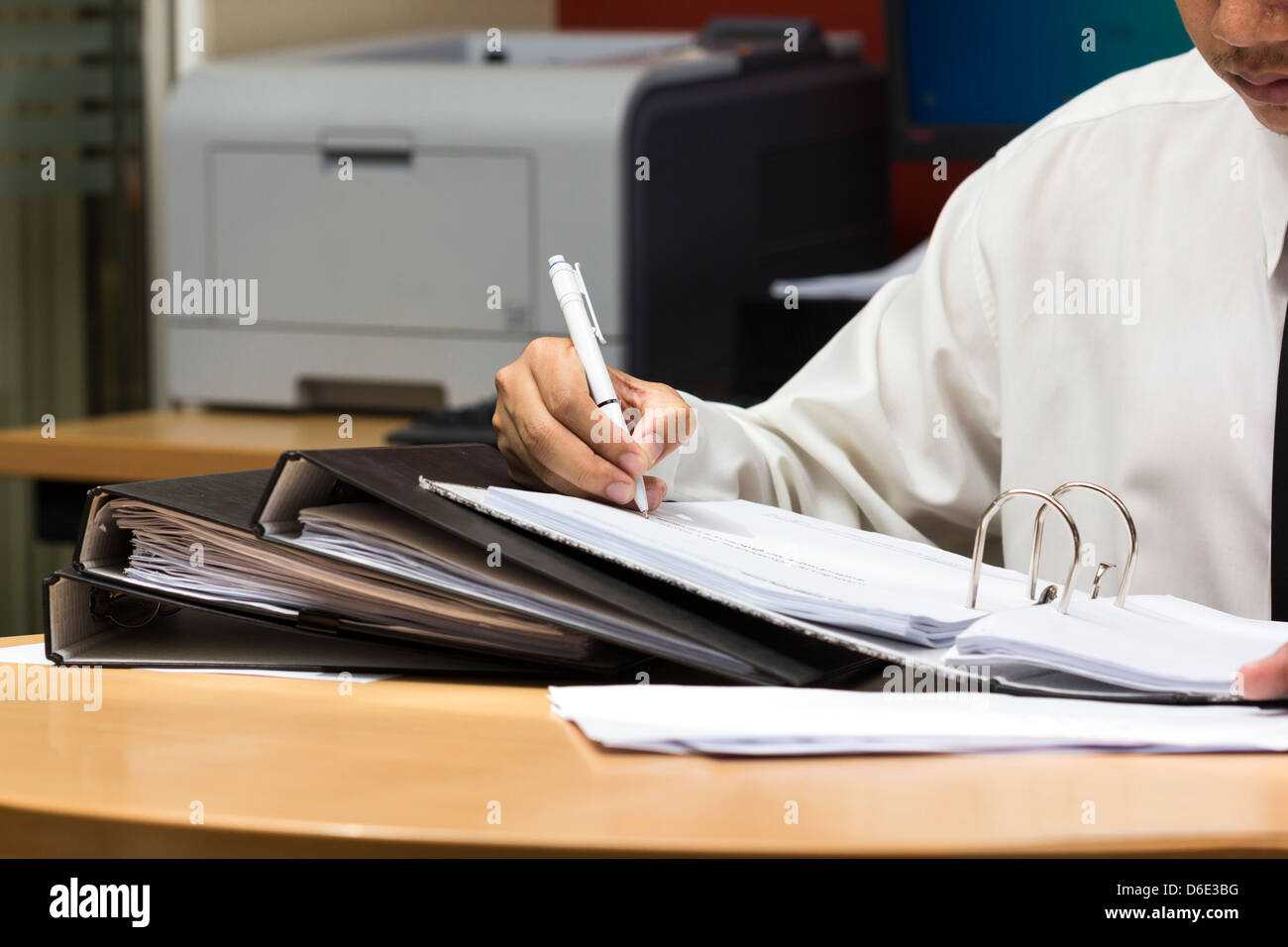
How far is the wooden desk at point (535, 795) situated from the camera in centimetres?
45

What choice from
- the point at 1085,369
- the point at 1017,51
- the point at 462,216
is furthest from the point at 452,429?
the point at 1017,51

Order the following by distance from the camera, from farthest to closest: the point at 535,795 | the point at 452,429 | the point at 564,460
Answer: the point at 452,429 < the point at 564,460 < the point at 535,795

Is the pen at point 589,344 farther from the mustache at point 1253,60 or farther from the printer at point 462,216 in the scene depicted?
the printer at point 462,216

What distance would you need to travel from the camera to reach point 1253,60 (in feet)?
2.41

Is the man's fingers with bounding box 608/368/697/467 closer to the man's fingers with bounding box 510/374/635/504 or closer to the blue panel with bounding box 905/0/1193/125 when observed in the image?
the man's fingers with bounding box 510/374/635/504

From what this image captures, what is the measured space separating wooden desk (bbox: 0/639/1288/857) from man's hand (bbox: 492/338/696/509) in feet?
0.54

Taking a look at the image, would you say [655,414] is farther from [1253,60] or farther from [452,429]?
[452,429]

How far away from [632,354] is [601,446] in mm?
861

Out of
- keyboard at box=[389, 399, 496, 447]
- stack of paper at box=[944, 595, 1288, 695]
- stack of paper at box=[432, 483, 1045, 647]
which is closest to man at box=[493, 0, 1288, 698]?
stack of paper at box=[432, 483, 1045, 647]

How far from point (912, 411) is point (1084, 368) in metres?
0.11

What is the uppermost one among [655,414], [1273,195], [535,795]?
[1273,195]

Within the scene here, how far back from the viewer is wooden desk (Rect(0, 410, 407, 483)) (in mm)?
1528

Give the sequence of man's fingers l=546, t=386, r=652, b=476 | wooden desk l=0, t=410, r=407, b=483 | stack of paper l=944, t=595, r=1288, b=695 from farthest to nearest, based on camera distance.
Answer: wooden desk l=0, t=410, r=407, b=483 < man's fingers l=546, t=386, r=652, b=476 < stack of paper l=944, t=595, r=1288, b=695
